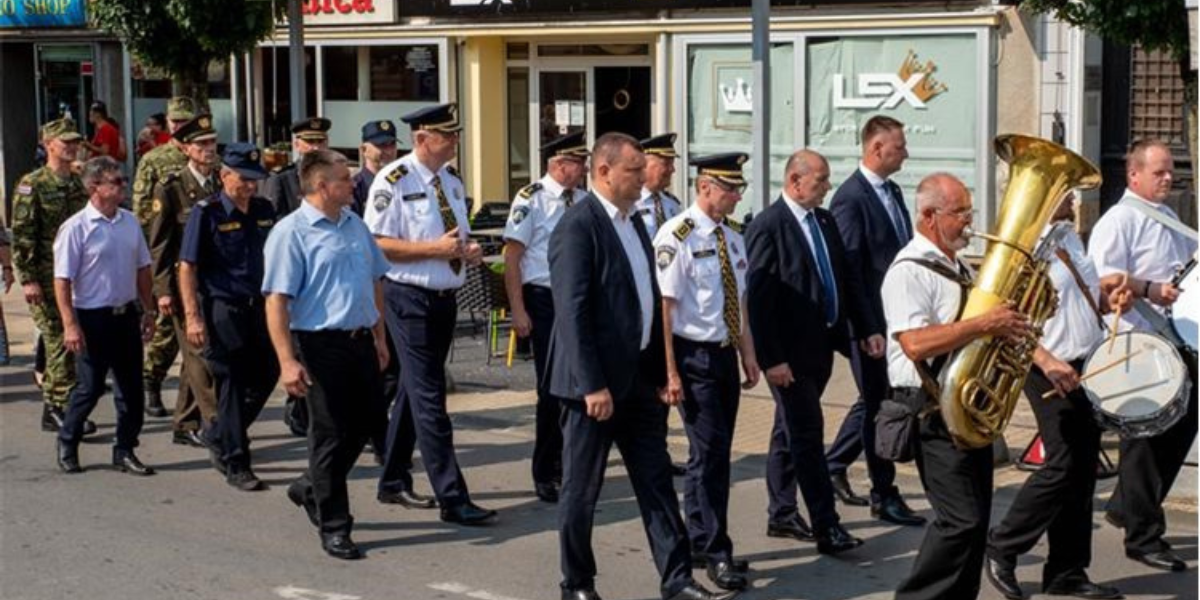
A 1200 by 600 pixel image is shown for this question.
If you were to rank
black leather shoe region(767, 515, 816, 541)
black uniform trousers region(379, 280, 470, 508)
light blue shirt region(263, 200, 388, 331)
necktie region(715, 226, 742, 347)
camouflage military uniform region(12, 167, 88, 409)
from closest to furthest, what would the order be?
necktie region(715, 226, 742, 347) → light blue shirt region(263, 200, 388, 331) → black leather shoe region(767, 515, 816, 541) → black uniform trousers region(379, 280, 470, 508) → camouflage military uniform region(12, 167, 88, 409)

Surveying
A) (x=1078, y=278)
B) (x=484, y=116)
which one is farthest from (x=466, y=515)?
(x=484, y=116)

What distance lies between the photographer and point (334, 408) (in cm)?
865

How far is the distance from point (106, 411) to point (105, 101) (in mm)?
13296

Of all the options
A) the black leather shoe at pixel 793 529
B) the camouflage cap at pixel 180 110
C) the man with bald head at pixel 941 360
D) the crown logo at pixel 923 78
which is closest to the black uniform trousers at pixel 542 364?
the black leather shoe at pixel 793 529

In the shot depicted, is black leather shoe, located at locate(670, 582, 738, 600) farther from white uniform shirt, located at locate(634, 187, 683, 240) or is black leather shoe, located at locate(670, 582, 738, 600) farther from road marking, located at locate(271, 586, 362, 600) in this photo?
white uniform shirt, located at locate(634, 187, 683, 240)

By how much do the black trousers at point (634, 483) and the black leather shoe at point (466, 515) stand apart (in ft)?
5.32

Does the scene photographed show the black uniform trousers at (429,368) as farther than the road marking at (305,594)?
Yes

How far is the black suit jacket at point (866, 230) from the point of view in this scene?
358 inches

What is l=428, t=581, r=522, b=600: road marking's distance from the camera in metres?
7.94

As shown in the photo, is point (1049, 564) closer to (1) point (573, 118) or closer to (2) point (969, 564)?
(2) point (969, 564)

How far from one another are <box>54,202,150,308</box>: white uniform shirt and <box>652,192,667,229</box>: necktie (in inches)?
117

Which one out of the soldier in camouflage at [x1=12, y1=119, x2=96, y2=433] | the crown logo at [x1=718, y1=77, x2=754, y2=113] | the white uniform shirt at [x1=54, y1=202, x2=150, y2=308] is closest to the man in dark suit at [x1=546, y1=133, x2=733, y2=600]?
the white uniform shirt at [x1=54, y1=202, x2=150, y2=308]

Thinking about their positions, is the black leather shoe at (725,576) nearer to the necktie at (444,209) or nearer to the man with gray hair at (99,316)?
the necktie at (444,209)

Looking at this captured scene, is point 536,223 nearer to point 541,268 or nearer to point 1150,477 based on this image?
point 541,268
